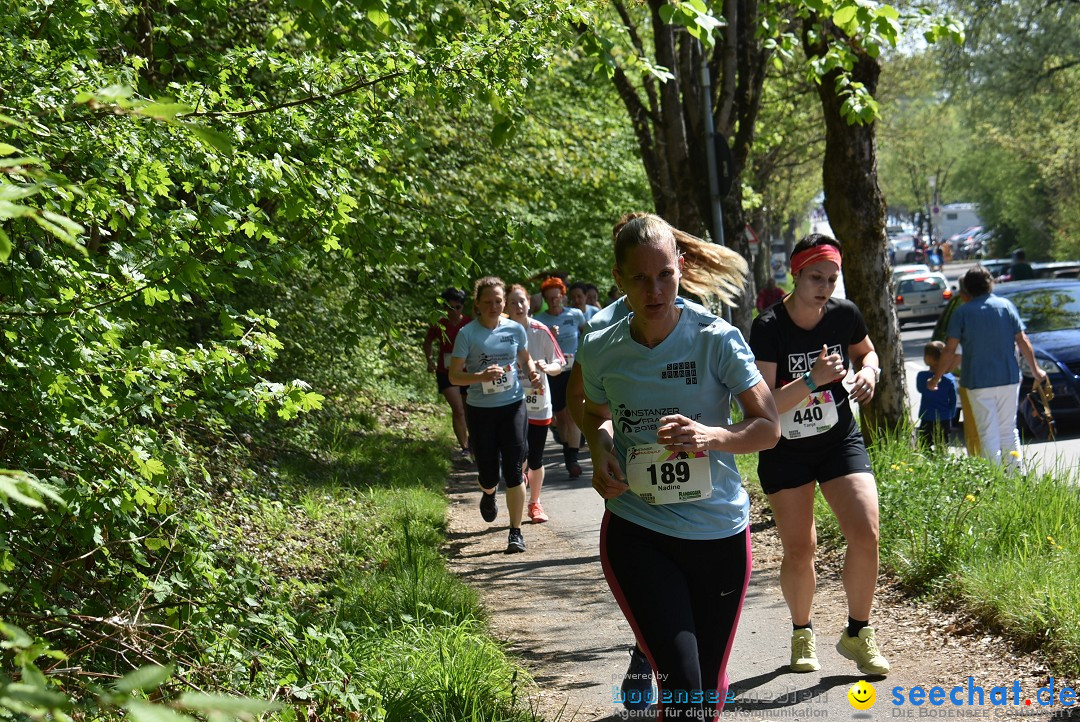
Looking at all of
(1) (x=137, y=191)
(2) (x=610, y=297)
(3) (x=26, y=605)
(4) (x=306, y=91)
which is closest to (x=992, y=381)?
(4) (x=306, y=91)

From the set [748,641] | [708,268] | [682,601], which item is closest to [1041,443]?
[748,641]

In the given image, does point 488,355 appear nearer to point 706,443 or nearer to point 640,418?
point 640,418

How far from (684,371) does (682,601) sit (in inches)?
29.9

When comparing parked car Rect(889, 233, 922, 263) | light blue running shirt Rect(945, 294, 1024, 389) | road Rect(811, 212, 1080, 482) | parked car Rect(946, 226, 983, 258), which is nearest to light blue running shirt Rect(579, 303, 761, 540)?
road Rect(811, 212, 1080, 482)

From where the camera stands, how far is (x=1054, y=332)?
14.3 m

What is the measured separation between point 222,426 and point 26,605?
1.51 m

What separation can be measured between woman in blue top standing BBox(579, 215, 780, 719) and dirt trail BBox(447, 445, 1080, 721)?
1434 millimetres

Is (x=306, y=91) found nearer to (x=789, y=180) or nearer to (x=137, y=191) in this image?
(x=137, y=191)

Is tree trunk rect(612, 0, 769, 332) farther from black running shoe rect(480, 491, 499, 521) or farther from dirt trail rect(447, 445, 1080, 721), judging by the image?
dirt trail rect(447, 445, 1080, 721)

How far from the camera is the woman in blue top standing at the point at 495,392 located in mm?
9188

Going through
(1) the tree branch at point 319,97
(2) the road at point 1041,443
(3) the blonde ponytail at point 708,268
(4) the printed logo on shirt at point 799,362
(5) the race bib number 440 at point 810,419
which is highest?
(1) the tree branch at point 319,97

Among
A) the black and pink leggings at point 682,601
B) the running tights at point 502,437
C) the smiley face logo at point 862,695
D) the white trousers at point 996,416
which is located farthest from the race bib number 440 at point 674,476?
the white trousers at point 996,416

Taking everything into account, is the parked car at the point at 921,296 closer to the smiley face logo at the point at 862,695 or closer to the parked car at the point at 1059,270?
the parked car at the point at 1059,270

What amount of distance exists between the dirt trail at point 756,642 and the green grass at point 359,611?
378 mm
